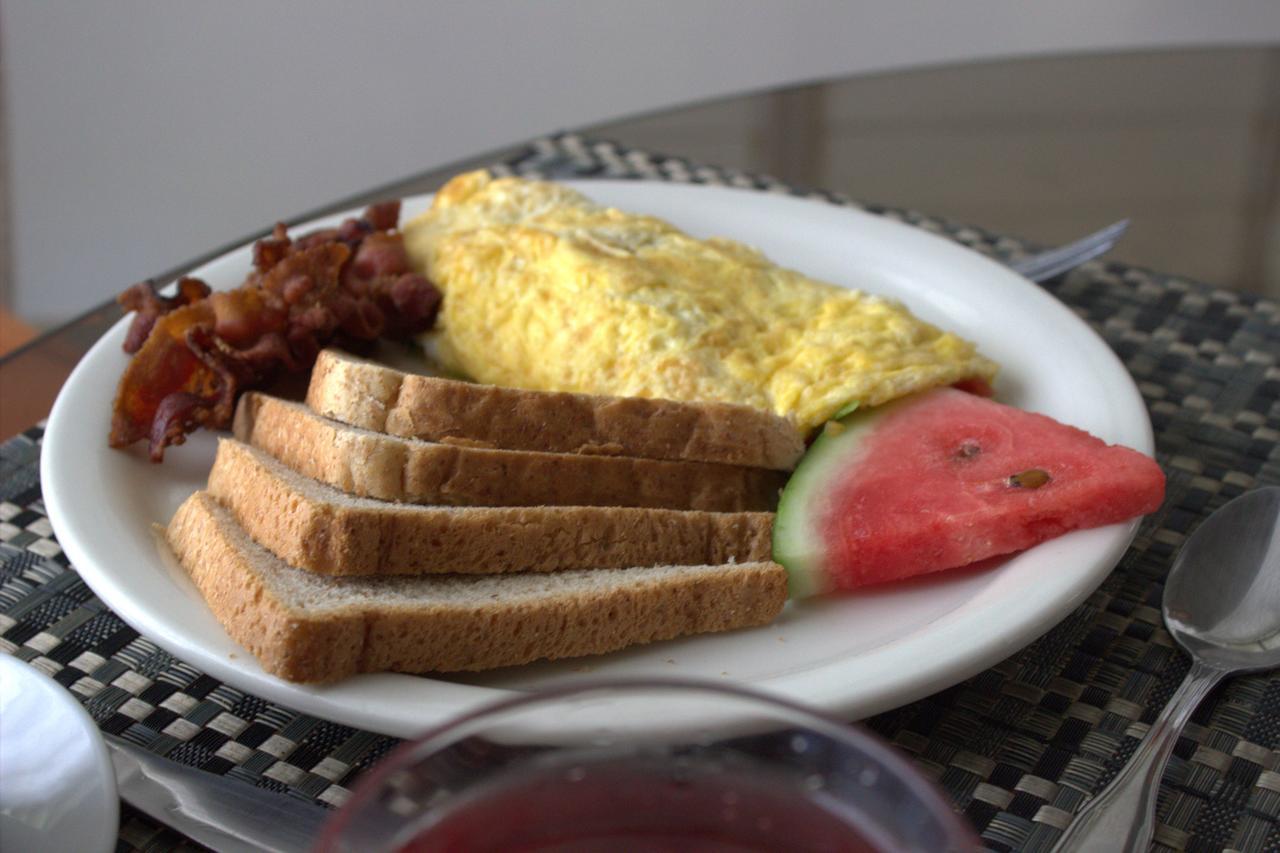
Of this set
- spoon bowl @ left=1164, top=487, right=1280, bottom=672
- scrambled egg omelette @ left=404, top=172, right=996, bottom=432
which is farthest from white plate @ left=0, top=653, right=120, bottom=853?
spoon bowl @ left=1164, top=487, right=1280, bottom=672

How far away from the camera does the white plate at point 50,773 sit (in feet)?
5.04

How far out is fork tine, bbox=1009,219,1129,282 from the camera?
332 centimetres

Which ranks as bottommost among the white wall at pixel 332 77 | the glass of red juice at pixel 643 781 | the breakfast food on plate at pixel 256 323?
the white wall at pixel 332 77

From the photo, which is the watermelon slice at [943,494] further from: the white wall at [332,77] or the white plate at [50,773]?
the white wall at [332,77]

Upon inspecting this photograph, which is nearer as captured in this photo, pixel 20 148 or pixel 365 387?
pixel 365 387

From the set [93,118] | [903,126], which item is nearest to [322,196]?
[93,118]

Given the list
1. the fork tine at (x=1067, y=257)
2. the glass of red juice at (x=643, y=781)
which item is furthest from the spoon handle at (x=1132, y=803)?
the fork tine at (x=1067, y=257)

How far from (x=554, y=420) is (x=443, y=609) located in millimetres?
531

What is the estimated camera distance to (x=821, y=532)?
2.21 m

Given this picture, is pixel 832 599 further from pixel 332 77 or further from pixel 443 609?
pixel 332 77

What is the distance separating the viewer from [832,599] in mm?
2225

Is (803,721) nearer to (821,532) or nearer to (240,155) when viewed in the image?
(821,532)

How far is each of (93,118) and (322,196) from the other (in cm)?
129

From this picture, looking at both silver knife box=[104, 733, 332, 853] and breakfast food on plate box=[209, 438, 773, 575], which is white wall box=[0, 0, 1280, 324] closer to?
breakfast food on plate box=[209, 438, 773, 575]
